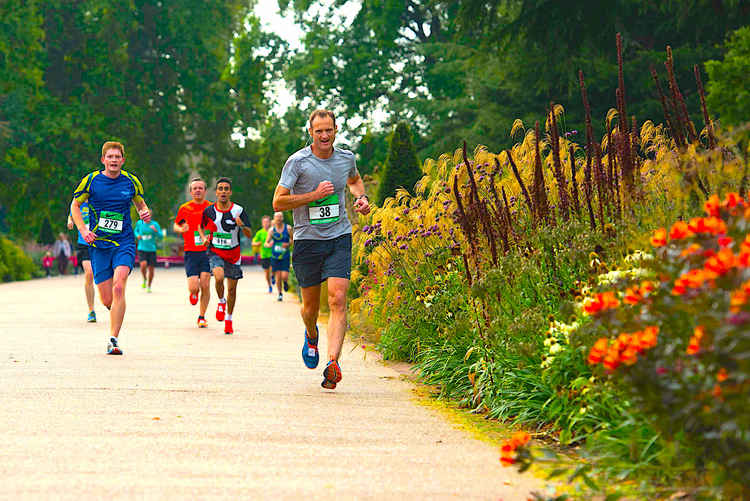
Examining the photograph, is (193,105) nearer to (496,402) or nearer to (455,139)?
(455,139)

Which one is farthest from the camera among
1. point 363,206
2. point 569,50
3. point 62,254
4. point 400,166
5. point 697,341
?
point 62,254

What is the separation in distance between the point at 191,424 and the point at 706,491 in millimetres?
3413

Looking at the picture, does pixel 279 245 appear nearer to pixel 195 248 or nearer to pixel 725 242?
pixel 195 248

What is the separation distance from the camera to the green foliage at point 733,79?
56.3ft

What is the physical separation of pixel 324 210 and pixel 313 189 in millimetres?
209

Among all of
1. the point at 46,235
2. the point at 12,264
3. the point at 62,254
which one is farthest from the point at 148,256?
the point at 46,235

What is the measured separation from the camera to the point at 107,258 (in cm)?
1104

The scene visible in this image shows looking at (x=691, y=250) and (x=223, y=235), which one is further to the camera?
(x=223, y=235)

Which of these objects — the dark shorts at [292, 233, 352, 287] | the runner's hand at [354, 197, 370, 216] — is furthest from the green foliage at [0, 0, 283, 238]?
the runner's hand at [354, 197, 370, 216]

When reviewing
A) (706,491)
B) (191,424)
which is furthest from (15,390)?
(706,491)

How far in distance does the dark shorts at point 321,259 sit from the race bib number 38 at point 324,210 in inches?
6.3

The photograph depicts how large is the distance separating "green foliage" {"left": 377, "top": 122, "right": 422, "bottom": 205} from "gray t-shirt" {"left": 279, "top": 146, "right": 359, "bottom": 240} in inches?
335

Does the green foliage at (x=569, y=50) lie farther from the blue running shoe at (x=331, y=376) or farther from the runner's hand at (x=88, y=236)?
the blue running shoe at (x=331, y=376)

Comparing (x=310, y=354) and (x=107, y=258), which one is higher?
(x=107, y=258)
